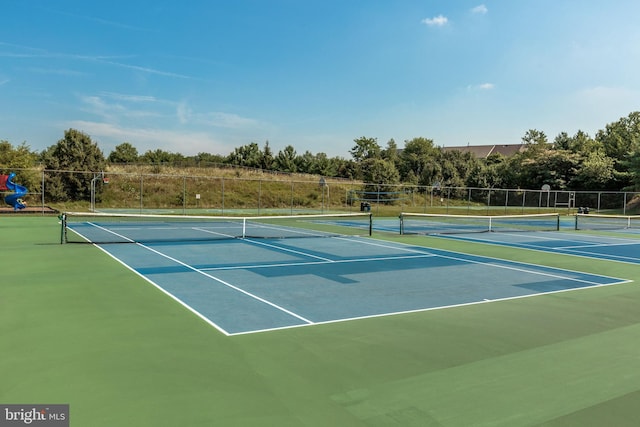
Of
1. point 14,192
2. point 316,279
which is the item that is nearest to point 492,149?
point 14,192

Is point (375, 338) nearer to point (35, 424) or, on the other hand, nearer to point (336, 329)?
point (336, 329)

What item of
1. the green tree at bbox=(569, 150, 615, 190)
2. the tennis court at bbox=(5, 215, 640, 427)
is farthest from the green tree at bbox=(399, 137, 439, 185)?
the tennis court at bbox=(5, 215, 640, 427)

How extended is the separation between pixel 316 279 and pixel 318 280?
117 mm

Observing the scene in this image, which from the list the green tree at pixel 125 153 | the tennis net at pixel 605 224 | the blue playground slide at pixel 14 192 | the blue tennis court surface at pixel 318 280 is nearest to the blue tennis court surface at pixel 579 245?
the tennis net at pixel 605 224

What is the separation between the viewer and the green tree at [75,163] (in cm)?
3706

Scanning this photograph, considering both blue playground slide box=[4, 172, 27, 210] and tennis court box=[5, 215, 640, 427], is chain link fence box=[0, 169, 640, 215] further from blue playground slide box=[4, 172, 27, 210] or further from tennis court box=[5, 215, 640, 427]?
tennis court box=[5, 215, 640, 427]

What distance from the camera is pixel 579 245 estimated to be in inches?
704

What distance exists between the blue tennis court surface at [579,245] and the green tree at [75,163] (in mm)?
30178

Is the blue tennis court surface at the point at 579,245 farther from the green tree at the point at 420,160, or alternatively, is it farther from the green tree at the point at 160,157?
the green tree at the point at 160,157

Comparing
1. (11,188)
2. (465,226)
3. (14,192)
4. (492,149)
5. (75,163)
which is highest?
(492,149)

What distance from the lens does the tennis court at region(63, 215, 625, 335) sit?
716cm

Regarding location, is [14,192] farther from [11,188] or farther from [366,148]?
[366,148]

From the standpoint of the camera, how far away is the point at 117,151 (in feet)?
305

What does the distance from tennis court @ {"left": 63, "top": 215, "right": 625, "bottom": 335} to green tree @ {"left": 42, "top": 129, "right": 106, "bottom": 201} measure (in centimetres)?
2521
